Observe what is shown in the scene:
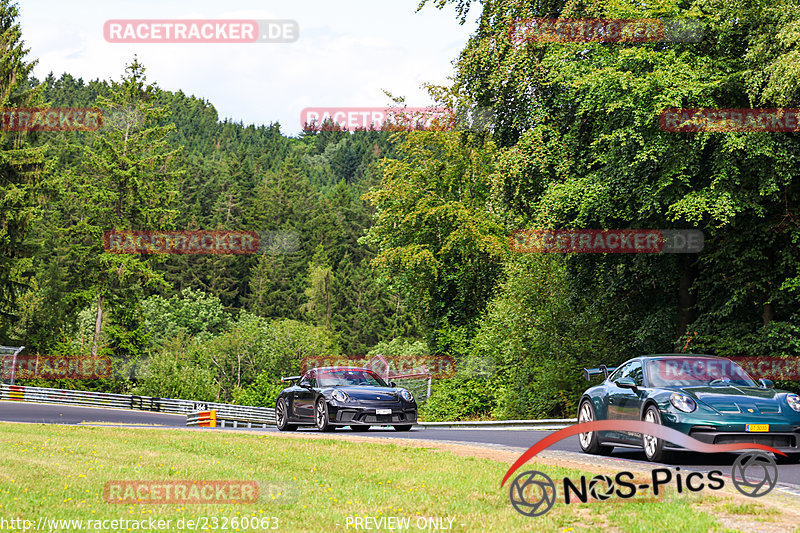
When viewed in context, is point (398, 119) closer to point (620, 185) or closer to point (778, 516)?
point (620, 185)

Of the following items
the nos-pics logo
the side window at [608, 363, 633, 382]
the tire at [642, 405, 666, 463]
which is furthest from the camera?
the side window at [608, 363, 633, 382]

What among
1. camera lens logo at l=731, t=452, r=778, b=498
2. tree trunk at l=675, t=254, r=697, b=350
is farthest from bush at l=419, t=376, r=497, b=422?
camera lens logo at l=731, t=452, r=778, b=498

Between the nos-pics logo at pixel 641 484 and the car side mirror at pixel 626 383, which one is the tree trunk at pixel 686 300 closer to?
the car side mirror at pixel 626 383

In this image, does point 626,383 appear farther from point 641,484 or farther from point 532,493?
point 532,493

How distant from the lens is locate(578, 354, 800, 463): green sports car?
1218 cm

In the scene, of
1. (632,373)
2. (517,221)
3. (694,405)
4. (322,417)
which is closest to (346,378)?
(322,417)

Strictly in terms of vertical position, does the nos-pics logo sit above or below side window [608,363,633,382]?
below

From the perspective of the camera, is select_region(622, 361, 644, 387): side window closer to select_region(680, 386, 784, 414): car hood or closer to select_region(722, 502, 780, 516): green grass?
select_region(680, 386, 784, 414): car hood

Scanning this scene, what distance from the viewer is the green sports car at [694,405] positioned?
12180mm

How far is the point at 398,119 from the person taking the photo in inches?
1893

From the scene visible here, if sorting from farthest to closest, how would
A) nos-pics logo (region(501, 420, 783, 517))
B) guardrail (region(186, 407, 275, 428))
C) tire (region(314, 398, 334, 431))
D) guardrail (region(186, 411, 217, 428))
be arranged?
guardrail (region(186, 407, 275, 428)) < guardrail (region(186, 411, 217, 428)) < tire (region(314, 398, 334, 431)) < nos-pics logo (region(501, 420, 783, 517))

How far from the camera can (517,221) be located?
37375 millimetres

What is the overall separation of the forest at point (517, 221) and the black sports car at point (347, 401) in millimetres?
6899

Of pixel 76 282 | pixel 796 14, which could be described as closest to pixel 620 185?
pixel 796 14
